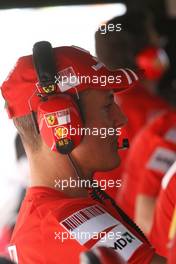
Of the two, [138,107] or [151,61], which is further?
[151,61]

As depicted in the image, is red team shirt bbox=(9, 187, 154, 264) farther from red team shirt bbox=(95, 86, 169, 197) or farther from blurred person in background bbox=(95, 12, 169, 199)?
red team shirt bbox=(95, 86, 169, 197)

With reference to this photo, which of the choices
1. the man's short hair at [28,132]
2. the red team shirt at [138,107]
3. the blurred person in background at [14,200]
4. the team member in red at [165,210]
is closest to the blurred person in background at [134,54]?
the red team shirt at [138,107]

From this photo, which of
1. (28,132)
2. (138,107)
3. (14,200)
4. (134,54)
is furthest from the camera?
(138,107)

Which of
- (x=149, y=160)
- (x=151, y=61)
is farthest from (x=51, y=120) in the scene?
(x=151, y=61)

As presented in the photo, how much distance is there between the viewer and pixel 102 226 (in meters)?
1.14

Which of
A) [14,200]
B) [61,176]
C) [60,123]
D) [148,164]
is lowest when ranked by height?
[148,164]

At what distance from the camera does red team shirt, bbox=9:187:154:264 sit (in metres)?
1.12

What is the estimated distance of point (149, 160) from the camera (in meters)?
1.97

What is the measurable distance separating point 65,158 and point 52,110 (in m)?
0.12

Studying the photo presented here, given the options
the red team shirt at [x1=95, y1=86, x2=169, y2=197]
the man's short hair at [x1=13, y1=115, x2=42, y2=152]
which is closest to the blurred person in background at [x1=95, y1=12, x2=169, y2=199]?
the red team shirt at [x1=95, y1=86, x2=169, y2=197]

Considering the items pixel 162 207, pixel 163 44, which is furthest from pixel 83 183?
pixel 163 44

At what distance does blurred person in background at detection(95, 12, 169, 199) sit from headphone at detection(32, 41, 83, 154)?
459 millimetres

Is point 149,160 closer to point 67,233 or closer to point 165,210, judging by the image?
point 165,210

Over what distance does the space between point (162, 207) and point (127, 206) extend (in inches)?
13.6
